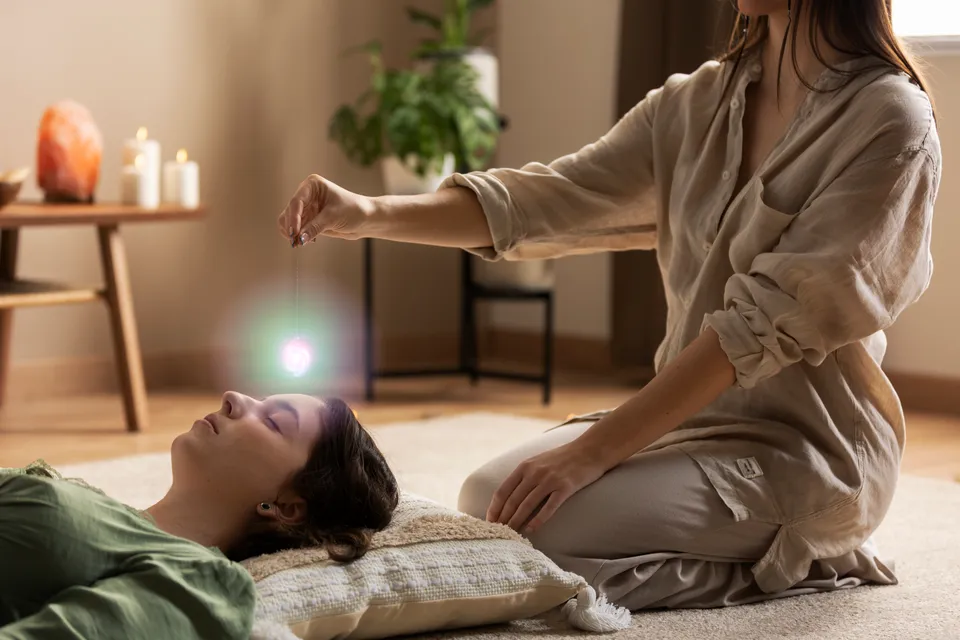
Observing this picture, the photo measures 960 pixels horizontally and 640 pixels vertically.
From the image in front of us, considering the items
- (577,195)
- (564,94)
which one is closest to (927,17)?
(564,94)

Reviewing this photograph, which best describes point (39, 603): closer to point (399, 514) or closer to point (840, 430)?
point (399, 514)

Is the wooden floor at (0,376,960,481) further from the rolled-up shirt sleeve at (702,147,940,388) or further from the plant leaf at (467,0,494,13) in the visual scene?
the rolled-up shirt sleeve at (702,147,940,388)

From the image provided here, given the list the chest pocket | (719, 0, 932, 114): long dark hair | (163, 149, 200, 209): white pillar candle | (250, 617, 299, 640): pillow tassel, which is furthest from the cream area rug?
(163, 149, 200, 209): white pillar candle

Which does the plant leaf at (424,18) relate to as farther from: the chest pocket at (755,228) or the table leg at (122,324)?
the chest pocket at (755,228)

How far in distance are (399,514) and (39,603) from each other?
536 mm

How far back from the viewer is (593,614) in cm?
155

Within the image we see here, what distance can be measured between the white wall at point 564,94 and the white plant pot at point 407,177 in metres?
0.62

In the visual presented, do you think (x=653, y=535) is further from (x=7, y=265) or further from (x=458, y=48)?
(x=458, y=48)

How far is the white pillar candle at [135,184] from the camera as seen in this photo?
10.6 feet

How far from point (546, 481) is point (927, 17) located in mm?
2547

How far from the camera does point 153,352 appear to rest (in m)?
3.95

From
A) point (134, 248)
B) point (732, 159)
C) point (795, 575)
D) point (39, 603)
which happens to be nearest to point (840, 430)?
point (795, 575)

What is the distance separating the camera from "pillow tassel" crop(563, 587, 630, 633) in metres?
1.55

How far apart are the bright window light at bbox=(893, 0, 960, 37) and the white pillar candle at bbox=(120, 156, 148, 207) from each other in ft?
6.96
